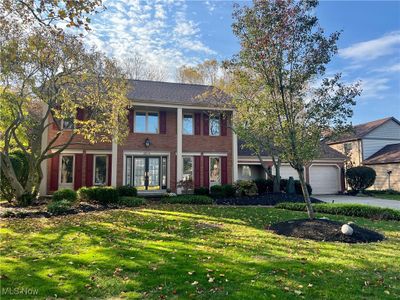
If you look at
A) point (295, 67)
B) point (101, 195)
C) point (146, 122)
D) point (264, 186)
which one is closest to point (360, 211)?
point (295, 67)

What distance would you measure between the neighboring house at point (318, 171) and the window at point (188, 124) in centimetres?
484

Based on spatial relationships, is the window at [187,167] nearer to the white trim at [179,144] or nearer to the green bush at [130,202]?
the white trim at [179,144]

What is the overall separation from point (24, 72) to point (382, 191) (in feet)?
90.2

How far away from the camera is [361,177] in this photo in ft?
77.6

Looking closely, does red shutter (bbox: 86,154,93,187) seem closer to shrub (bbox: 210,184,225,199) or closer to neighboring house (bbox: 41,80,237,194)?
neighboring house (bbox: 41,80,237,194)

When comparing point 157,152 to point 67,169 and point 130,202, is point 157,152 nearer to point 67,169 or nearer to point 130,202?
point 130,202

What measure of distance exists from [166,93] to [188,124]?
8.76 feet

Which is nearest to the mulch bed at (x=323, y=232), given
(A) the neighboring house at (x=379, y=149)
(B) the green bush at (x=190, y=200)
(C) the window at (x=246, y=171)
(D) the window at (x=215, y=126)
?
(B) the green bush at (x=190, y=200)

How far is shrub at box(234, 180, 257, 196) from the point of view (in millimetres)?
18578

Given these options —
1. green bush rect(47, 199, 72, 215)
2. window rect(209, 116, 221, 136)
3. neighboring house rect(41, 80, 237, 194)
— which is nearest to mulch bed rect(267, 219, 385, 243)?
green bush rect(47, 199, 72, 215)

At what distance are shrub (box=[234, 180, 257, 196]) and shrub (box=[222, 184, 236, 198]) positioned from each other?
1.31ft

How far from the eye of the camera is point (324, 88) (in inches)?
366

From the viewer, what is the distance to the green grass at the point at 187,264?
4199 millimetres

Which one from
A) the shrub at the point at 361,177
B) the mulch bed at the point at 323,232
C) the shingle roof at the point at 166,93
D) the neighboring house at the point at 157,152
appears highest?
the shingle roof at the point at 166,93
